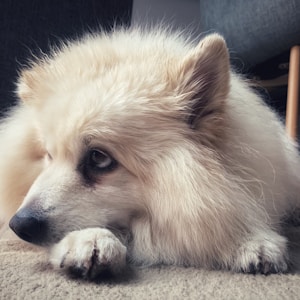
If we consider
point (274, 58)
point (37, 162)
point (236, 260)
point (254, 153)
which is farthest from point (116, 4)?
point (236, 260)

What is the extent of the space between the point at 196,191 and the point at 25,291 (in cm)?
47

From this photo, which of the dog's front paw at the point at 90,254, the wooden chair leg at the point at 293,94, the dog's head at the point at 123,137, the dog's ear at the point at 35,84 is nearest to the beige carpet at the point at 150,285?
the dog's front paw at the point at 90,254

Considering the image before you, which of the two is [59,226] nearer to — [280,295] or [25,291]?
[25,291]

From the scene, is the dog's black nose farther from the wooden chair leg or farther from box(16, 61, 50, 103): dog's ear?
the wooden chair leg

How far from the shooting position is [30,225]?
3.71ft

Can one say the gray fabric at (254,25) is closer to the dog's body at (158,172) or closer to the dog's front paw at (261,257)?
the dog's body at (158,172)

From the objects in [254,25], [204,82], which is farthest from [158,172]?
[254,25]

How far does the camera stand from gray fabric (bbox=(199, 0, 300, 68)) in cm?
189

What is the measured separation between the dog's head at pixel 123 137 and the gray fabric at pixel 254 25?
842mm

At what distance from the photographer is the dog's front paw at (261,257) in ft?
3.66

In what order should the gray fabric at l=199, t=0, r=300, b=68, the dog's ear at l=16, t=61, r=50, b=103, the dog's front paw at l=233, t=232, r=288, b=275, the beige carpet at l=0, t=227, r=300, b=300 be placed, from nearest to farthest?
the beige carpet at l=0, t=227, r=300, b=300
the dog's front paw at l=233, t=232, r=288, b=275
the dog's ear at l=16, t=61, r=50, b=103
the gray fabric at l=199, t=0, r=300, b=68

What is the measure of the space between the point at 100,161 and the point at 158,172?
16 centimetres

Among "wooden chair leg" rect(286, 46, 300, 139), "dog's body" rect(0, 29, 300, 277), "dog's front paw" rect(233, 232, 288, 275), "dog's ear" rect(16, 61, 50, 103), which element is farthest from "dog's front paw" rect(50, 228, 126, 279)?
"wooden chair leg" rect(286, 46, 300, 139)

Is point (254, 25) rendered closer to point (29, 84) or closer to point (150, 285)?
point (29, 84)
